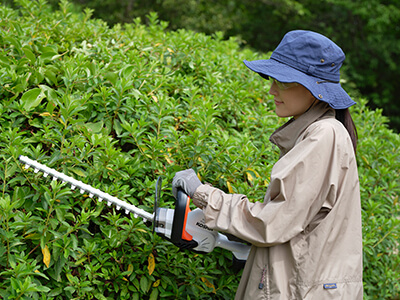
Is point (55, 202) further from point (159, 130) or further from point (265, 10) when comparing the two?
point (265, 10)

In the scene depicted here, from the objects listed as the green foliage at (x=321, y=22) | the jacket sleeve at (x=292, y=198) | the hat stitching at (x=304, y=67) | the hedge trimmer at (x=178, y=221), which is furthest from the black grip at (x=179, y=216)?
the green foliage at (x=321, y=22)

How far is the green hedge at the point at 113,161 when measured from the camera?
2.39m

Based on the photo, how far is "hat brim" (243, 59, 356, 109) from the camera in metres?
1.98

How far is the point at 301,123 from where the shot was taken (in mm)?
2105

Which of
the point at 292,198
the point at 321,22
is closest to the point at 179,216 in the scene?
the point at 292,198

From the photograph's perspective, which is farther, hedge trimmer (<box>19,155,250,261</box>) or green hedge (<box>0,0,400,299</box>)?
green hedge (<box>0,0,400,299</box>)

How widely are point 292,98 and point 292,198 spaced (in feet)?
1.61

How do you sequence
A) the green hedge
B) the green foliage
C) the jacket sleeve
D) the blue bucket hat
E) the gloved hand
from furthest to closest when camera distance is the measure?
1. the green foliage
2. the green hedge
3. the gloved hand
4. the blue bucket hat
5. the jacket sleeve

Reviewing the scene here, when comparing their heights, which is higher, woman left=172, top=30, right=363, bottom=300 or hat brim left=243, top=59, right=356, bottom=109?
hat brim left=243, top=59, right=356, bottom=109

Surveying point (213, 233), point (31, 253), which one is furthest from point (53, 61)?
point (213, 233)

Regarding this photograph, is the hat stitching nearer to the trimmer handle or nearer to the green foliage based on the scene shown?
the trimmer handle

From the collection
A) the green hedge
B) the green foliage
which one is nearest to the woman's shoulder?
the green hedge

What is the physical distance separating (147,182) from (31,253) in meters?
0.72

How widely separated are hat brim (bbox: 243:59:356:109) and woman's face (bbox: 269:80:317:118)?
80 millimetres
